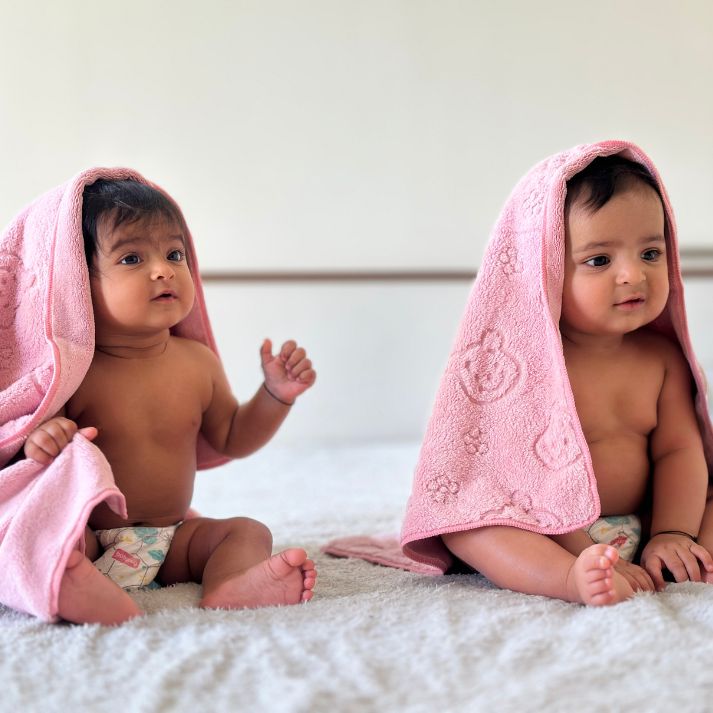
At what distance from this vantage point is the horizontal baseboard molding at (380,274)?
2146 mm

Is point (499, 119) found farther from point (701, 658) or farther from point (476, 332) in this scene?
point (701, 658)

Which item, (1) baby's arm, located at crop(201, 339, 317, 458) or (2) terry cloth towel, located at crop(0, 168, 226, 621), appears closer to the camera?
(2) terry cloth towel, located at crop(0, 168, 226, 621)

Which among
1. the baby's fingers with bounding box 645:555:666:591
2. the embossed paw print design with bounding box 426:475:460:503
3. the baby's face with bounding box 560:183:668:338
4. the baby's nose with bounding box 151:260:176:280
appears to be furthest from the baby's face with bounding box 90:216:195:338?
the baby's fingers with bounding box 645:555:666:591

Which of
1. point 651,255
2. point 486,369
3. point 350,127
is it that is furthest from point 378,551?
point 350,127

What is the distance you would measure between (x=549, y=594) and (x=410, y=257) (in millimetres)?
1331

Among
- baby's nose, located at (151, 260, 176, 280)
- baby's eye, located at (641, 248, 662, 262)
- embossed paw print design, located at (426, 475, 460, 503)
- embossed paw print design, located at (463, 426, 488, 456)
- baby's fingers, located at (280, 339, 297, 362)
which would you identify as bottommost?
embossed paw print design, located at (426, 475, 460, 503)

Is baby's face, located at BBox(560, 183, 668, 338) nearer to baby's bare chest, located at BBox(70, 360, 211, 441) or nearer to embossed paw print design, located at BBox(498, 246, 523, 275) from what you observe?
embossed paw print design, located at BBox(498, 246, 523, 275)

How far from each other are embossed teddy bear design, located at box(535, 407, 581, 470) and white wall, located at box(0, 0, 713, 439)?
1.17 meters

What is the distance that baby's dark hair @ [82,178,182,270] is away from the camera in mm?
1052

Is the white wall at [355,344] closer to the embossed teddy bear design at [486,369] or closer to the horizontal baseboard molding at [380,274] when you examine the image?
the horizontal baseboard molding at [380,274]

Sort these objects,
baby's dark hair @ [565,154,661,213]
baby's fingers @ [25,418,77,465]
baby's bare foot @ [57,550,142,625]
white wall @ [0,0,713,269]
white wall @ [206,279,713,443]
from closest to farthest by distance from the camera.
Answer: baby's bare foot @ [57,550,142,625] → baby's fingers @ [25,418,77,465] → baby's dark hair @ [565,154,661,213] → white wall @ [0,0,713,269] → white wall @ [206,279,713,443]

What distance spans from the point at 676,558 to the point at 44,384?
717 mm

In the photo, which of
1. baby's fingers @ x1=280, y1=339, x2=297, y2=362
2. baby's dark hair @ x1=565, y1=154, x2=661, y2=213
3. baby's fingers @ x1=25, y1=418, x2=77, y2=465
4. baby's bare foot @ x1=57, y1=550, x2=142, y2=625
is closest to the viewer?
baby's bare foot @ x1=57, y1=550, x2=142, y2=625

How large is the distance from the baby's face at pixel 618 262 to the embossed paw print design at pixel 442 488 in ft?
0.82
